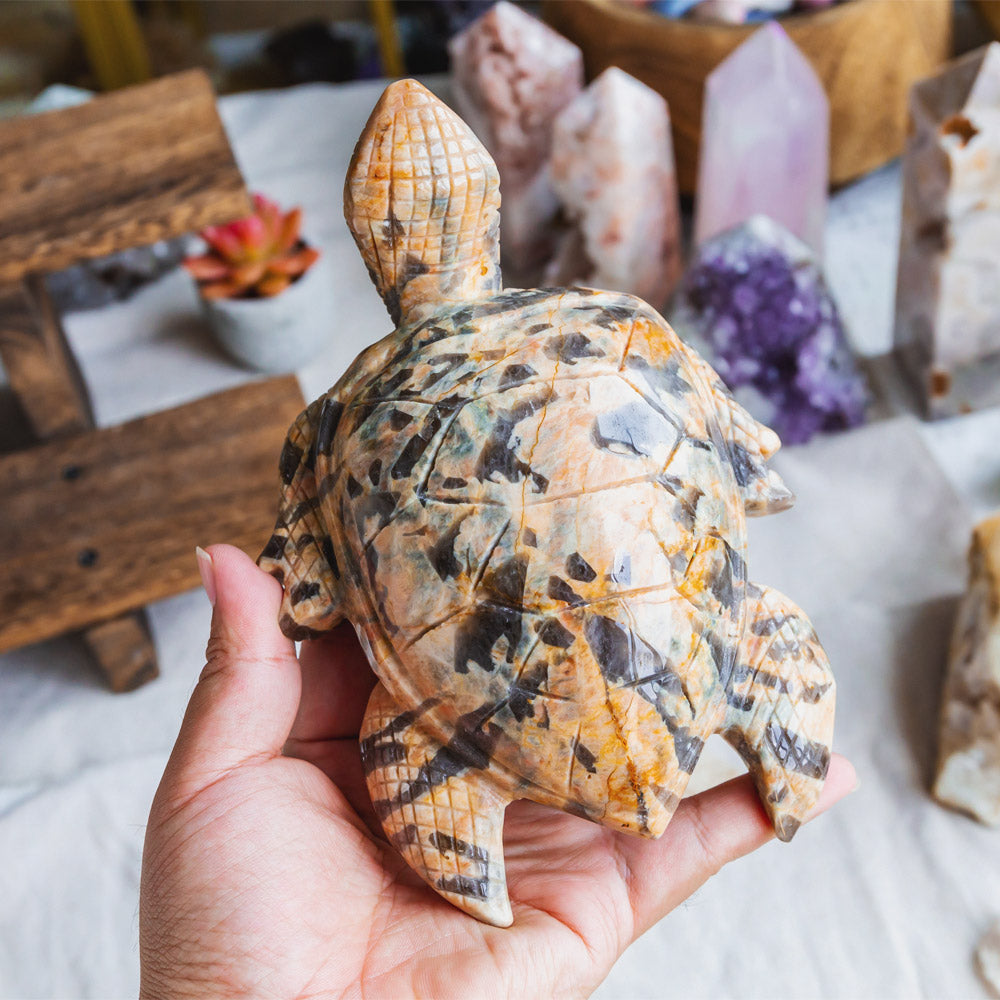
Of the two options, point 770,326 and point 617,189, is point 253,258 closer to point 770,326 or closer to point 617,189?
point 617,189

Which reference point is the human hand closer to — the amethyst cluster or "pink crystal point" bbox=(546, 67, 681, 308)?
the amethyst cluster

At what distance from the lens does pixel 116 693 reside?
1.41m

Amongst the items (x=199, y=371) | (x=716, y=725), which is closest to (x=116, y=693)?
(x=199, y=371)

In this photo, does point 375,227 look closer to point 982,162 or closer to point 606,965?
point 606,965

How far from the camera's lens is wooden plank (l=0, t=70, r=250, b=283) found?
1.35 meters

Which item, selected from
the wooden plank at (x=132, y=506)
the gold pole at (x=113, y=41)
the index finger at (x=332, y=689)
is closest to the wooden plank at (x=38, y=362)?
the wooden plank at (x=132, y=506)

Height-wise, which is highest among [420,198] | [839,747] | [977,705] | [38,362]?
[420,198]

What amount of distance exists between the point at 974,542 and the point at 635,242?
26.2 inches

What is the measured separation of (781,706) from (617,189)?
3.16 ft

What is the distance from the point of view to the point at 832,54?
159 centimetres

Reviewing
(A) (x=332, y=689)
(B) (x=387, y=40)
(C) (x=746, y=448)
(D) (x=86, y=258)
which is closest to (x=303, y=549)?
(A) (x=332, y=689)

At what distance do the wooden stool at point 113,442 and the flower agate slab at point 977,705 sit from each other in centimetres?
85

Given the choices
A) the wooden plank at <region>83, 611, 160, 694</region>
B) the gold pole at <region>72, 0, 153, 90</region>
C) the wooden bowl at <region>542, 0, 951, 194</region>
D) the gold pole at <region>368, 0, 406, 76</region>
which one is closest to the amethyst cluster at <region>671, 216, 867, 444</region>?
the wooden bowl at <region>542, 0, 951, 194</region>

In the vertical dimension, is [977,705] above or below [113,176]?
below
